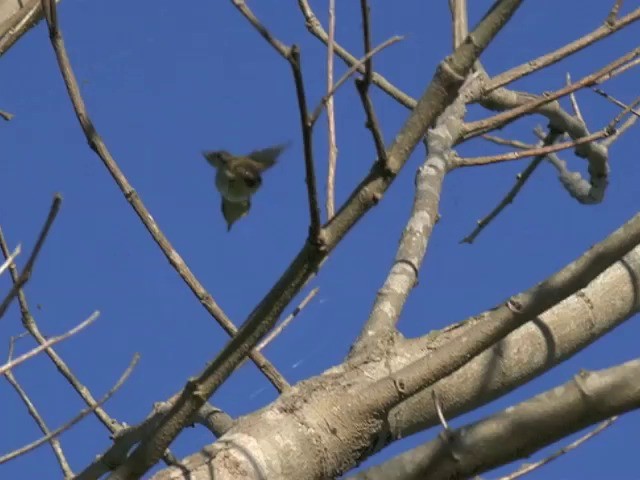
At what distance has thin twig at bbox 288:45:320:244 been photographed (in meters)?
1.03

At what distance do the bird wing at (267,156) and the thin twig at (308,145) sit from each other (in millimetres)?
1344

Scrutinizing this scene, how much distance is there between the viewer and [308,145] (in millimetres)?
1060

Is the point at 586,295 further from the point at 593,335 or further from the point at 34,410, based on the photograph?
the point at 34,410

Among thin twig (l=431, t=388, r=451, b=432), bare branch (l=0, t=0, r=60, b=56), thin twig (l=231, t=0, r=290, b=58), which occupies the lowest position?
thin twig (l=431, t=388, r=451, b=432)

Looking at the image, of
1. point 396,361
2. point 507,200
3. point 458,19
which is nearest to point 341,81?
point 396,361

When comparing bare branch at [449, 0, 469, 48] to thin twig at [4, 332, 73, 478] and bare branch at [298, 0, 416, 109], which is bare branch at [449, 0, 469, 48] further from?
thin twig at [4, 332, 73, 478]

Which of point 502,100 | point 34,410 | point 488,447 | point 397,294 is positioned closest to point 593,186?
point 502,100

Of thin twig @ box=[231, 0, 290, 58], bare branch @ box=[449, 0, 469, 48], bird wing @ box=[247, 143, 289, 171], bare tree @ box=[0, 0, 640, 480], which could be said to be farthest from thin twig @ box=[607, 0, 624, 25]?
bird wing @ box=[247, 143, 289, 171]

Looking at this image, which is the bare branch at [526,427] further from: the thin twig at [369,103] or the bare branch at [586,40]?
the bare branch at [586,40]

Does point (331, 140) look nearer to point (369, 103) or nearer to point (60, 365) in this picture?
point (369, 103)

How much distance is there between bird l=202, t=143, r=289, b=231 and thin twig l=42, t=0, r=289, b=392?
24.3 inches

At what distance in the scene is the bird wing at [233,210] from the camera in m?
2.50

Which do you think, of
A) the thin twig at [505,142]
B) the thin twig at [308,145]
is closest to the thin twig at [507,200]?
the thin twig at [505,142]

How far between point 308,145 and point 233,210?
147 cm
